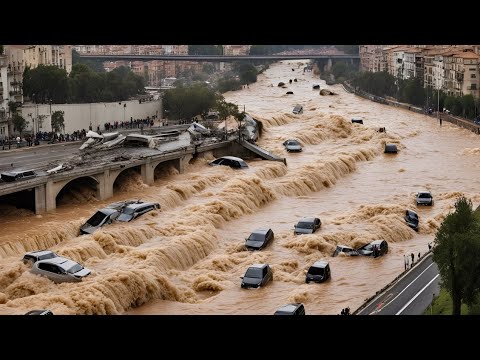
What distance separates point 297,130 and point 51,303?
9.49 m

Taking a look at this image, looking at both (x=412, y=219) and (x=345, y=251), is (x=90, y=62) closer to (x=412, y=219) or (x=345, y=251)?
(x=412, y=219)

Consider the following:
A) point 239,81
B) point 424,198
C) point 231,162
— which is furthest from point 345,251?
point 239,81

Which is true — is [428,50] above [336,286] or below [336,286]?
above

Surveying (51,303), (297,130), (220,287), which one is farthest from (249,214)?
(297,130)

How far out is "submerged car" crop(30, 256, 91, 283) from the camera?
5242mm

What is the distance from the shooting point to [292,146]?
11938 millimetres

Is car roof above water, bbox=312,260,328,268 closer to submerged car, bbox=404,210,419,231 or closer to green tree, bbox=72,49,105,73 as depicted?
submerged car, bbox=404,210,419,231

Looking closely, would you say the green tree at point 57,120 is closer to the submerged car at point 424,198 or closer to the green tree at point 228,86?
the submerged car at point 424,198

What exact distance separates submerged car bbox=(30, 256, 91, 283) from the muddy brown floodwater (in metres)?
0.06
